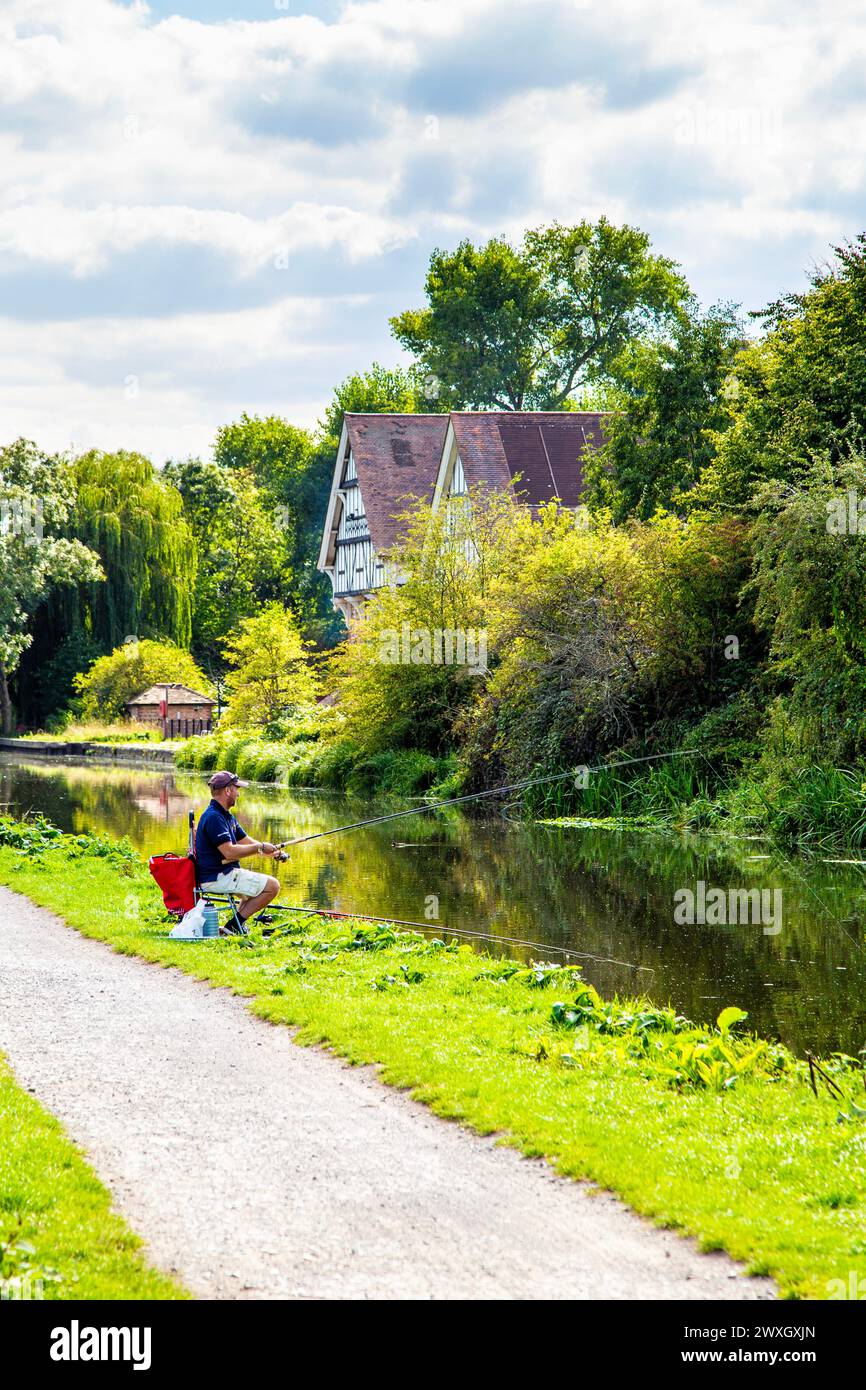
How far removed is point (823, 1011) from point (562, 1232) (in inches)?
219

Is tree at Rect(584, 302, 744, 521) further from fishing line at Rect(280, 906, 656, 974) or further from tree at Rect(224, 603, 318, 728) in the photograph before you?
fishing line at Rect(280, 906, 656, 974)

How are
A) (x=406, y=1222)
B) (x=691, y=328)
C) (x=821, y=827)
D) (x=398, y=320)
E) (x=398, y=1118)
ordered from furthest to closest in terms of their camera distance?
(x=398, y=320) → (x=691, y=328) → (x=821, y=827) → (x=398, y=1118) → (x=406, y=1222)

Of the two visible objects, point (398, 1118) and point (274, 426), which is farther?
point (274, 426)

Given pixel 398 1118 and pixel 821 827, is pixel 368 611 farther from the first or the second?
pixel 398 1118

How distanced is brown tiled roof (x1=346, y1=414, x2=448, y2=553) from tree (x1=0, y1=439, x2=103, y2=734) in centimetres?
1454

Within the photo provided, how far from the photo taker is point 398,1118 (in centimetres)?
700

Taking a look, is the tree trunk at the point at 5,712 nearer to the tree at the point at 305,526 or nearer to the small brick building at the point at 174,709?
the small brick building at the point at 174,709

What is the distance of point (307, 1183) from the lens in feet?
19.5

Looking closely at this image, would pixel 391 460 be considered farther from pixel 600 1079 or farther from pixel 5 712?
pixel 600 1079

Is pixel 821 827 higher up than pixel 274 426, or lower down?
lower down

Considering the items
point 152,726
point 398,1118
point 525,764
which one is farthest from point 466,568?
point 152,726

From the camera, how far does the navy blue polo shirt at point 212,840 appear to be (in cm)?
1284

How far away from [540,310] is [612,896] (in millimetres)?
54195

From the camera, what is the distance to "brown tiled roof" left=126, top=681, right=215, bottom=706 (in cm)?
5947
